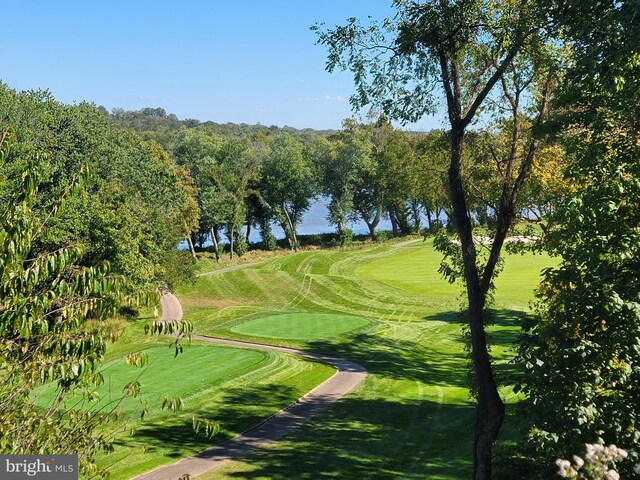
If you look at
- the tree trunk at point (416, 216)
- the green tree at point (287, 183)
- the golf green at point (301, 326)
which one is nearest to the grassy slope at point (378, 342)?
the golf green at point (301, 326)

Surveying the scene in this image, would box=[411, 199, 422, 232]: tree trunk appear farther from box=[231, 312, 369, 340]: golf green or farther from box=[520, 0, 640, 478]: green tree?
box=[520, 0, 640, 478]: green tree

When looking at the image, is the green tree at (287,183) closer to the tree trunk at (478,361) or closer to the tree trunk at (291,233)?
the tree trunk at (291,233)

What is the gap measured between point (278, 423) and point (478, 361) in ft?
35.6

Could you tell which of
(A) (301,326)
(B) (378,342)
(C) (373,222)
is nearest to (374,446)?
(B) (378,342)

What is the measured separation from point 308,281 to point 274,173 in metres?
31.5

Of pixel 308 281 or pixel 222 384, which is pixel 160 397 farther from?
pixel 308 281

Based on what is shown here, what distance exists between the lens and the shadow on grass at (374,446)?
17219 mm

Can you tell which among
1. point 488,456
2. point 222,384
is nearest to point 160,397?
point 222,384

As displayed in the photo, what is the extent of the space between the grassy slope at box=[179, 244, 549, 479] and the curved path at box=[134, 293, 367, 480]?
604 millimetres

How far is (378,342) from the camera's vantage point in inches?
1362

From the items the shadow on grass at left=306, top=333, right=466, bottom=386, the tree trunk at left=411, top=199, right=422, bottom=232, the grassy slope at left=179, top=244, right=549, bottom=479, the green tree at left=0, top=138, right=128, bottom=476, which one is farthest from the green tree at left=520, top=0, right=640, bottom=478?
the tree trunk at left=411, top=199, right=422, bottom=232

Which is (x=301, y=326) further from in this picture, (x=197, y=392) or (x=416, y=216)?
(x=416, y=216)

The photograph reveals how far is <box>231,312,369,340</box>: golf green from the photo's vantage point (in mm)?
36312

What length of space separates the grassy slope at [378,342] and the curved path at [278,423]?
23.8 inches
